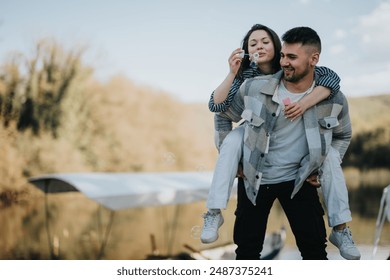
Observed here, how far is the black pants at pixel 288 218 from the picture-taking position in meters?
1.64

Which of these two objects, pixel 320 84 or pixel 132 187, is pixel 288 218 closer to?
pixel 320 84

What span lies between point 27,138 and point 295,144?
8.55m

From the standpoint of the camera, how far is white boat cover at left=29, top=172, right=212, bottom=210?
473 cm

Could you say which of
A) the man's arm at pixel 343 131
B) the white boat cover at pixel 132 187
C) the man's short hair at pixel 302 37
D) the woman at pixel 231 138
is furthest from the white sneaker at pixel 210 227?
the white boat cover at pixel 132 187

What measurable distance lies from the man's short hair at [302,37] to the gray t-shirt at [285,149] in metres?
0.13

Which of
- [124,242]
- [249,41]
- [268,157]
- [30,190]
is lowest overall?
[124,242]

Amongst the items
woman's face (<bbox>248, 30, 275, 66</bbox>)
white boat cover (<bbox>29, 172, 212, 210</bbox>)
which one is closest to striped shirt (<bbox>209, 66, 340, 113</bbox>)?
woman's face (<bbox>248, 30, 275, 66</bbox>)

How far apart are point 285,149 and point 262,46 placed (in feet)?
1.08

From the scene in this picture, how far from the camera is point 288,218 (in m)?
1.65

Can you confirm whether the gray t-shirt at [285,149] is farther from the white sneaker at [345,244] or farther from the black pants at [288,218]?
the white sneaker at [345,244]

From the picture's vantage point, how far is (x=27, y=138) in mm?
9680

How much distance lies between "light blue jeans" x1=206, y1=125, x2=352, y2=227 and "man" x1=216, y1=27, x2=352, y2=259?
3 cm

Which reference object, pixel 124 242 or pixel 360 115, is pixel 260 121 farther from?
pixel 124 242
